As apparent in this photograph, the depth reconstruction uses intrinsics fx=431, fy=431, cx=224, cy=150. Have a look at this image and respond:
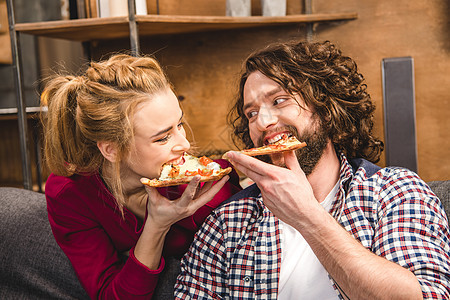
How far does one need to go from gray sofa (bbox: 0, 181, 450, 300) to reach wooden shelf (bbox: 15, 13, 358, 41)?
0.92 meters

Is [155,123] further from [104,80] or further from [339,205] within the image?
[339,205]

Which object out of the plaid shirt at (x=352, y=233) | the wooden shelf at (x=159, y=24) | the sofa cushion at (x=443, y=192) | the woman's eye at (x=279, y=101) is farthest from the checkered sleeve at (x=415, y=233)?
the wooden shelf at (x=159, y=24)

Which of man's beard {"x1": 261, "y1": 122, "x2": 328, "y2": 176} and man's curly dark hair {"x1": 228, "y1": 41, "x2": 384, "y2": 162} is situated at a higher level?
man's curly dark hair {"x1": 228, "y1": 41, "x2": 384, "y2": 162}

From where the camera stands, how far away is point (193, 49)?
253cm

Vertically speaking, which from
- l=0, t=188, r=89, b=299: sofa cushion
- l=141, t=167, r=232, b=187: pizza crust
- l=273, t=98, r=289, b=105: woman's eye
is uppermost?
l=273, t=98, r=289, b=105: woman's eye

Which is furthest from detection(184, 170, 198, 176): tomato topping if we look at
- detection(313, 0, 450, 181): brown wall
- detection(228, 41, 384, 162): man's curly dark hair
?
detection(313, 0, 450, 181): brown wall

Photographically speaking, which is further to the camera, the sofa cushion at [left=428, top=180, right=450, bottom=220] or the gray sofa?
the gray sofa

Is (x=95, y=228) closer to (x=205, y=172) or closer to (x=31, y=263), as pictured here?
(x=31, y=263)

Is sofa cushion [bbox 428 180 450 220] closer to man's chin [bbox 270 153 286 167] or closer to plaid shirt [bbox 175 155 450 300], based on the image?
plaid shirt [bbox 175 155 450 300]

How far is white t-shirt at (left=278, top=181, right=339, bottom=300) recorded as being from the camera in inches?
54.9

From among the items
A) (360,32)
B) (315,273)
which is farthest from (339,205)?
(360,32)

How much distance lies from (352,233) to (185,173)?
0.59 m

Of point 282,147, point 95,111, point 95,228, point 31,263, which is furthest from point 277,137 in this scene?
point 31,263

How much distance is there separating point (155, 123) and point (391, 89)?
1.38m
